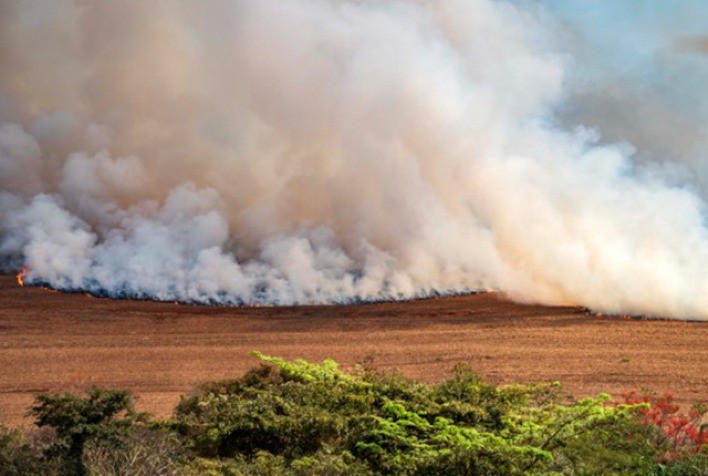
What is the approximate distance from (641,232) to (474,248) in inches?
151

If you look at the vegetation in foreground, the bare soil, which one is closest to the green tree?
the vegetation in foreground

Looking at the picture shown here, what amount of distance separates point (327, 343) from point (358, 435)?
734 cm

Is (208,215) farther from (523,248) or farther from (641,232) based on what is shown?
(641,232)

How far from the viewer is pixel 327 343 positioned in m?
15.8

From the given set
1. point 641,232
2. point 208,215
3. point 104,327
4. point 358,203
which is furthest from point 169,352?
point 641,232

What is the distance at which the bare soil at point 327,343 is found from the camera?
534 inches

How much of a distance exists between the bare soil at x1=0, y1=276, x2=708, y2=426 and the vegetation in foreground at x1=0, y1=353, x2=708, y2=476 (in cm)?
363

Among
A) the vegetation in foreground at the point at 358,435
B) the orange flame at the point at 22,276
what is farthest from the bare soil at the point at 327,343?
the vegetation in foreground at the point at 358,435

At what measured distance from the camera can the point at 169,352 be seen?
50.1 ft

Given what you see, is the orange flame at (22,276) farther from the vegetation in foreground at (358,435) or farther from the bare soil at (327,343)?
the vegetation in foreground at (358,435)

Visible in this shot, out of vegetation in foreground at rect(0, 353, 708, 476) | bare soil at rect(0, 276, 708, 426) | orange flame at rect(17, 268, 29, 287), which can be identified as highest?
orange flame at rect(17, 268, 29, 287)

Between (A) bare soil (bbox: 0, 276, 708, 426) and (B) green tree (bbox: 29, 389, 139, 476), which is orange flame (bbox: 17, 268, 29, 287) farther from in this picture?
(B) green tree (bbox: 29, 389, 139, 476)

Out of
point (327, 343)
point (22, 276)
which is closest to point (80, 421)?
point (327, 343)

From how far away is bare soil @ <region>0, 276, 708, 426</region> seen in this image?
13.6 metres
